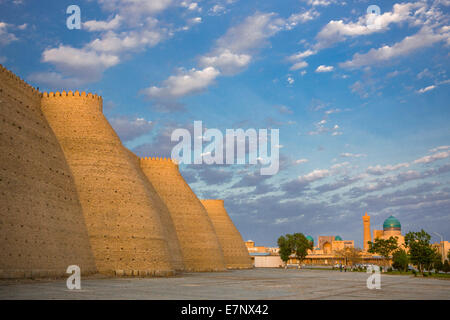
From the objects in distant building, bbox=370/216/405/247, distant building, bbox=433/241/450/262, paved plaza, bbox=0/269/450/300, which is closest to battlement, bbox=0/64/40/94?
paved plaza, bbox=0/269/450/300

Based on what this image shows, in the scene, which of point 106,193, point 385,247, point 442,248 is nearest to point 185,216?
point 106,193

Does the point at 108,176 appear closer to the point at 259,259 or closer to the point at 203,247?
the point at 203,247

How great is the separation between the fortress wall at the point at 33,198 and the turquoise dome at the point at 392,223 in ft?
326

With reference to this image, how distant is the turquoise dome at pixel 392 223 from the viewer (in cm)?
11794

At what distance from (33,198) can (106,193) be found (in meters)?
8.45

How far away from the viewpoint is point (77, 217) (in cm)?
3466

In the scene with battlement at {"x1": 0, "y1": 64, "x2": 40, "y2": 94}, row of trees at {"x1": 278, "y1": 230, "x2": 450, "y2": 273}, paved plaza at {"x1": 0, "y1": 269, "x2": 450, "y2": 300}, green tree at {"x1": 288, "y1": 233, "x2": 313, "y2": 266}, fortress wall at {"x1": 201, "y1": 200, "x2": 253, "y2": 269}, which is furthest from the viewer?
green tree at {"x1": 288, "y1": 233, "x2": 313, "y2": 266}

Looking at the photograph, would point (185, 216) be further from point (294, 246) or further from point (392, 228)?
point (392, 228)

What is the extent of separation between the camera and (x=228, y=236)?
251 feet

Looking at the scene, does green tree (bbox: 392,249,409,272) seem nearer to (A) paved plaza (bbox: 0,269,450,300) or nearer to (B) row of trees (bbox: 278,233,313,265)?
(B) row of trees (bbox: 278,233,313,265)

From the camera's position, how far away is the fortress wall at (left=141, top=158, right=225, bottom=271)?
56094mm

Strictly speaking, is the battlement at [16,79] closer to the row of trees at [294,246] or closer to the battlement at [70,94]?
the battlement at [70,94]

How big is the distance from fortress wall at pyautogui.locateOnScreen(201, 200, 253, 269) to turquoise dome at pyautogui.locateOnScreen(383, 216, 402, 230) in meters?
54.6
